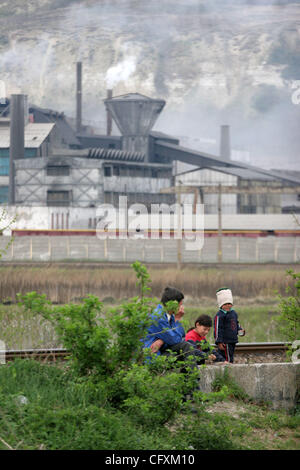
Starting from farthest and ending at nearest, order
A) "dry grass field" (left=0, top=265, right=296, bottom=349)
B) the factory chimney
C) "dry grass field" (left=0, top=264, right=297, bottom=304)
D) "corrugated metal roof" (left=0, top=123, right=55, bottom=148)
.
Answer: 1. the factory chimney
2. "corrugated metal roof" (left=0, top=123, right=55, bottom=148)
3. "dry grass field" (left=0, top=264, right=297, bottom=304)
4. "dry grass field" (left=0, top=265, right=296, bottom=349)

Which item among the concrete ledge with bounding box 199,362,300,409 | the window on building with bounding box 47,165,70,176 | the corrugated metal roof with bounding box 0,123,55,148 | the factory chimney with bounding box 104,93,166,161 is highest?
the factory chimney with bounding box 104,93,166,161

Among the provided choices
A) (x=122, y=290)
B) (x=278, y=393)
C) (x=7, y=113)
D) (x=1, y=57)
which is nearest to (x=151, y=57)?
(x=1, y=57)

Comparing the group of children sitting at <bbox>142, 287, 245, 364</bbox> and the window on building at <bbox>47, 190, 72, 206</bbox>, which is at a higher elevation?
the window on building at <bbox>47, 190, 72, 206</bbox>

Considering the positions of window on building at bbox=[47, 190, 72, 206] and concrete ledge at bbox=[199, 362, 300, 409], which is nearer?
concrete ledge at bbox=[199, 362, 300, 409]

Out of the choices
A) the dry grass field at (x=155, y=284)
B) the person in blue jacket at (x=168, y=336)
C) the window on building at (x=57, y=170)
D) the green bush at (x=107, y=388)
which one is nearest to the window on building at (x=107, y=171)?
the window on building at (x=57, y=170)

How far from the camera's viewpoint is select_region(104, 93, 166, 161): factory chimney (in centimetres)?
6694

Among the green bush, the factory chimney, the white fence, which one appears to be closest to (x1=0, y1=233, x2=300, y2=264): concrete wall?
the white fence

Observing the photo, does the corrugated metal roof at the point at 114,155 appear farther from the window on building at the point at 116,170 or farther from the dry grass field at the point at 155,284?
the dry grass field at the point at 155,284

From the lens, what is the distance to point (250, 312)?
2172cm

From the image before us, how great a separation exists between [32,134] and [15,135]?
370cm

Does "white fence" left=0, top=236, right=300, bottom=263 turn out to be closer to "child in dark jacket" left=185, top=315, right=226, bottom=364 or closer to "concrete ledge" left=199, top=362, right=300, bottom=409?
"child in dark jacket" left=185, top=315, right=226, bottom=364

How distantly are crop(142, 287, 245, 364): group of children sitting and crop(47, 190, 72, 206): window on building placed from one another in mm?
43228

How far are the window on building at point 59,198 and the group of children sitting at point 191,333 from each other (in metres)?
43.2
